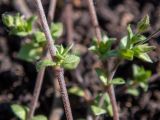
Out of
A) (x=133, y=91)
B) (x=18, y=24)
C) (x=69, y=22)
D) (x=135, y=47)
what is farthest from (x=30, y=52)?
(x=135, y=47)

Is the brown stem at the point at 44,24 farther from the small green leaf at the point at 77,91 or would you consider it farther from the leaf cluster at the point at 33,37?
the small green leaf at the point at 77,91

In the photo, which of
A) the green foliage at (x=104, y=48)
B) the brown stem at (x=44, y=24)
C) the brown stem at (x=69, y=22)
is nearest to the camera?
the brown stem at (x=44, y=24)

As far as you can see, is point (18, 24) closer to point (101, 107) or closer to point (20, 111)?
point (20, 111)

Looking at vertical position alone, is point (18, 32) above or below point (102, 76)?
above

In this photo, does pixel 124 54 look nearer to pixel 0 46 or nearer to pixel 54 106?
pixel 54 106

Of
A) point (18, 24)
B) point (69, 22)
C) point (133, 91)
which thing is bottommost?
point (133, 91)

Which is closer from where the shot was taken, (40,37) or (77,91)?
(40,37)

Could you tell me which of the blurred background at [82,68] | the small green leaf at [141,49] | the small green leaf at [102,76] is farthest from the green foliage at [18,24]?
the small green leaf at [141,49]
